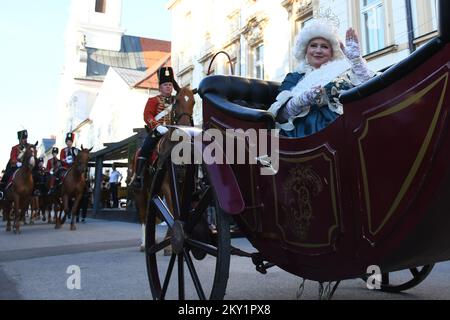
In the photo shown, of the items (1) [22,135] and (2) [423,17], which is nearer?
(2) [423,17]

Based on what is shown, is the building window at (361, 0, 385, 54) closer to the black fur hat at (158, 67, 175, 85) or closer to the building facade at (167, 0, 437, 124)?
the building facade at (167, 0, 437, 124)

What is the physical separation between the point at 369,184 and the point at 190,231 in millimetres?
1096

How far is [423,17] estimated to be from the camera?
9.55 metres

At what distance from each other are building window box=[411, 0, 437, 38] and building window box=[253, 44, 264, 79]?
6.79 m

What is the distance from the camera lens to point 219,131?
8.04 ft

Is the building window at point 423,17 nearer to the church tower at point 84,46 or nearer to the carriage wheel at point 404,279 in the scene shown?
the carriage wheel at point 404,279

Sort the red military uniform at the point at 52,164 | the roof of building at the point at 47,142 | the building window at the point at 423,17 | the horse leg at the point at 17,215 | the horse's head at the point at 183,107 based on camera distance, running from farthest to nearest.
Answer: the roof of building at the point at 47,142
the red military uniform at the point at 52,164
the horse leg at the point at 17,215
the building window at the point at 423,17
the horse's head at the point at 183,107

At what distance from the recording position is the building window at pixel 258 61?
16.2 meters

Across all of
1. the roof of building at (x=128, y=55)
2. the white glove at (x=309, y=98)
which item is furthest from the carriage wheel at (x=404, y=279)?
the roof of building at (x=128, y=55)

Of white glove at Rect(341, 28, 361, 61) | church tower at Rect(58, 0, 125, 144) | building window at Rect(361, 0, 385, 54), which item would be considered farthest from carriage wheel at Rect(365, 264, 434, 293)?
church tower at Rect(58, 0, 125, 144)

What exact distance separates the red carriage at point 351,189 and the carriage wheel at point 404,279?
3.61 ft

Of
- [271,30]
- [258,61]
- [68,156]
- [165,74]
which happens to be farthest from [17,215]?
[258,61]

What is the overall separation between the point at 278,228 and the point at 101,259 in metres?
3.50

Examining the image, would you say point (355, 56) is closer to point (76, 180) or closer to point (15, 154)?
point (76, 180)
